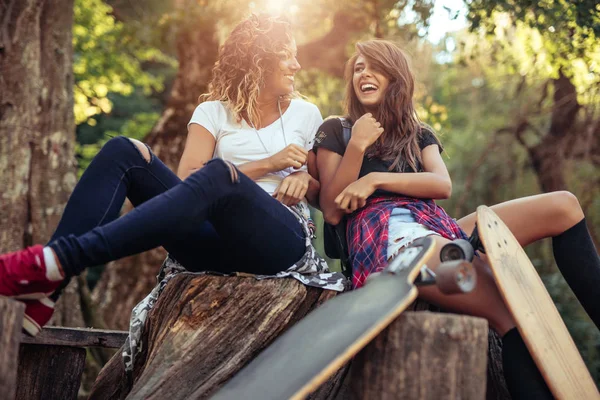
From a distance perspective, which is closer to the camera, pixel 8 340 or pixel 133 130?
pixel 8 340

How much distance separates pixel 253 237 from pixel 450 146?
9.81 m

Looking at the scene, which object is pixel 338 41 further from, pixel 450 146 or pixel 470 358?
pixel 470 358

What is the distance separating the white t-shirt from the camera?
9.78ft

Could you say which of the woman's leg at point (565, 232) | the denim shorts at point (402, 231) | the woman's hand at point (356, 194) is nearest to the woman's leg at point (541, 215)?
the woman's leg at point (565, 232)

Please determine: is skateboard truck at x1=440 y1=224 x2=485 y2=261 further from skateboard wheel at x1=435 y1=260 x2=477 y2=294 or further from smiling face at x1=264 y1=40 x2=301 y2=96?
smiling face at x1=264 y1=40 x2=301 y2=96

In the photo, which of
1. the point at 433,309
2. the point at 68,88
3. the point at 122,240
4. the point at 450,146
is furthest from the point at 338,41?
the point at 122,240

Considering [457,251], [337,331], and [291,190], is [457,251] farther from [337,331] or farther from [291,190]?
[291,190]

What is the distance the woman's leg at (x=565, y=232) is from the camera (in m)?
2.63

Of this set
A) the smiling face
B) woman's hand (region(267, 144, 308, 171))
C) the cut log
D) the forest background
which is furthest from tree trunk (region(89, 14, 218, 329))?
woman's hand (region(267, 144, 308, 171))

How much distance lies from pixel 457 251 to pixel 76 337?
5.82 feet

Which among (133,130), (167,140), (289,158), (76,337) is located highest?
(289,158)

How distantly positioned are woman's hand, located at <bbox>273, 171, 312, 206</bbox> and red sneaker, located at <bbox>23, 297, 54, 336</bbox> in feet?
3.42

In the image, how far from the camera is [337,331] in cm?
185

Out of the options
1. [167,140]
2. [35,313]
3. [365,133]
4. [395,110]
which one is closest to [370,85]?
[395,110]
